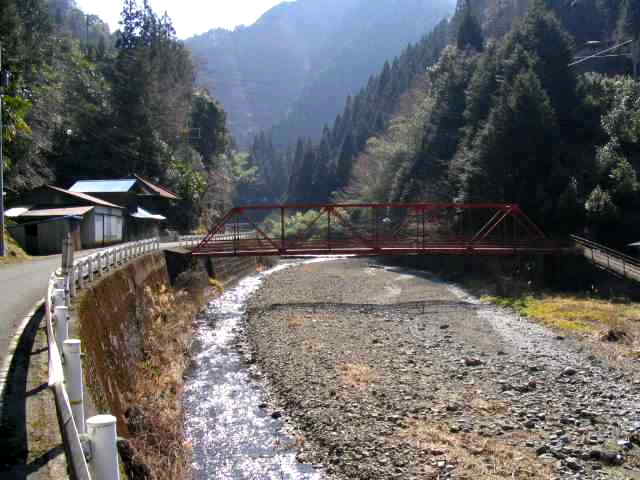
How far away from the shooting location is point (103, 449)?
3.21 metres

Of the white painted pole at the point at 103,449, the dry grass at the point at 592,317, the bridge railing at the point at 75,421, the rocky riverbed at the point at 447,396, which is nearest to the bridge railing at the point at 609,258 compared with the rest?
the dry grass at the point at 592,317

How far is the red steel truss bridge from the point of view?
28.7 m

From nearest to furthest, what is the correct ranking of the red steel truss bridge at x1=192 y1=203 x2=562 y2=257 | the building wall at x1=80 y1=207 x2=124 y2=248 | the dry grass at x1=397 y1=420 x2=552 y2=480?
the dry grass at x1=397 y1=420 x2=552 y2=480, the red steel truss bridge at x1=192 y1=203 x2=562 y2=257, the building wall at x1=80 y1=207 x2=124 y2=248

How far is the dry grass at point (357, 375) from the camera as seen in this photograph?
45.3 feet

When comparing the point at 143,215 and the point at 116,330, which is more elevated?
the point at 143,215

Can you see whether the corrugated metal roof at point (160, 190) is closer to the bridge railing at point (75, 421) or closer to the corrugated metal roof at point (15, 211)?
the corrugated metal roof at point (15, 211)

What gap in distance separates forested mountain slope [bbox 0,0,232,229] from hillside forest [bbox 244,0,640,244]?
2219 centimetres

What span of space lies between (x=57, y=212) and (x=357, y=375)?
21312mm

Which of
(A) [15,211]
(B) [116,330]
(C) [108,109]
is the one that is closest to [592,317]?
(B) [116,330]

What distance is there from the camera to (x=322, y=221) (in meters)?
64.0

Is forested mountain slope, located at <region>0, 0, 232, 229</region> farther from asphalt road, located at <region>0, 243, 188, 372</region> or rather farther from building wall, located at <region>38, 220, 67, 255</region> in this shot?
asphalt road, located at <region>0, 243, 188, 372</region>

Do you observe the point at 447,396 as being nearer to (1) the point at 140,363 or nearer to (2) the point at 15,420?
(1) the point at 140,363

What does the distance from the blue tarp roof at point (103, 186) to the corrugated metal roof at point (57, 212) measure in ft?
26.9

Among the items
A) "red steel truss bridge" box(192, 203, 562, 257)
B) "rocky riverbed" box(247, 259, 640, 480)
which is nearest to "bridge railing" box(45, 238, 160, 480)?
"rocky riverbed" box(247, 259, 640, 480)
